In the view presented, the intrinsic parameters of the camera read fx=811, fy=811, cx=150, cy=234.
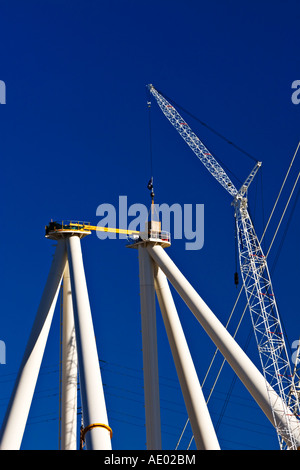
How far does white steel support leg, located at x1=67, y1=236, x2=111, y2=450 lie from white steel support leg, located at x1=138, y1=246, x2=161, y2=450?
7.71 meters

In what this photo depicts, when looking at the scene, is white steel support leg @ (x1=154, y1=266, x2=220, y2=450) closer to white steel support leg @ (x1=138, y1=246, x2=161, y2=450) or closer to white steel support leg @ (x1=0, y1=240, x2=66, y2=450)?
white steel support leg @ (x1=138, y1=246, x2=161, y2=450)

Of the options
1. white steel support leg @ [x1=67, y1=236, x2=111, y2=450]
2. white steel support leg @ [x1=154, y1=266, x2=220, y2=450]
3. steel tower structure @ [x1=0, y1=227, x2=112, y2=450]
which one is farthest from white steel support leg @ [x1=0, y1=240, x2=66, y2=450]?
white steel support leg @ [x1=154, y1=266, x2=220, y2=450]

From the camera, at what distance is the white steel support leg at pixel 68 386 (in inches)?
2864

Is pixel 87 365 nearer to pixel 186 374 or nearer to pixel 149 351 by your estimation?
pixel 186 374

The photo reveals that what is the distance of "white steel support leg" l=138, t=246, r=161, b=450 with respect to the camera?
235ft

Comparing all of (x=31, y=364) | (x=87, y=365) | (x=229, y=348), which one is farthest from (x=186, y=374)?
(x=31, y=364)

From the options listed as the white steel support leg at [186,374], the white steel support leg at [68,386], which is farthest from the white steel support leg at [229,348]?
the white steel support leg at [68,386]

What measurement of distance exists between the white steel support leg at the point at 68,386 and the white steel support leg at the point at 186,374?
892cm

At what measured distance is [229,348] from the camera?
67.2 m

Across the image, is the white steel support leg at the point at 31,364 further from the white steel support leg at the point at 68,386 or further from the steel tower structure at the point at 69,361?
the white steel support leg at the point at 68,386

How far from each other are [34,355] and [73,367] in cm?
737
